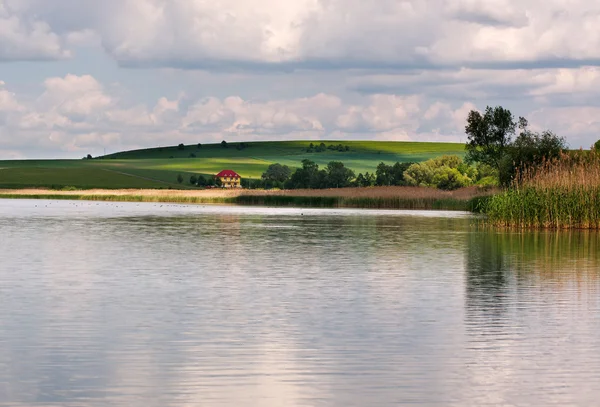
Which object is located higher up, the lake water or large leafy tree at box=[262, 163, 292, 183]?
large leafy tree at box=[262, 163, 292, 183]

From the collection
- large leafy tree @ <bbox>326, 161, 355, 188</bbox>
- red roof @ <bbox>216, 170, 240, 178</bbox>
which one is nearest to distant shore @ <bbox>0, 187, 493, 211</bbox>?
large leafy tree @ <bbox>326, 161, 355, 188</bbox>

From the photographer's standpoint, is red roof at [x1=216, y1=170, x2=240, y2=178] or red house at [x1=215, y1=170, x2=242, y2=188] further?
red roof at [x1=216, y1=170, x2=240, y2=178]

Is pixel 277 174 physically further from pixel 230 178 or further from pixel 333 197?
pixel 333 197

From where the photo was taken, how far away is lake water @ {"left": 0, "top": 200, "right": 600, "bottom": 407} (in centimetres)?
1058

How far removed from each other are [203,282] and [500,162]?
6671 centimetres

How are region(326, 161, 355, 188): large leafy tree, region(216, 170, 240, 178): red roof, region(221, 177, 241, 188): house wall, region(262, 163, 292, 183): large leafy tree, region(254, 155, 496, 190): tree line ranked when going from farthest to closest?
region(216, 170, 240, 178): red roof < region(262, 163, 292, 183): large leafy tree < region(221, 177, 241, 188): house wall < region(326, 161, 355, 188): large leafy tree < region(254, 155, 496, 190): tree line

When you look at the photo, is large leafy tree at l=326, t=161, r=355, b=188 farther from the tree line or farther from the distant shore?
the distant shore

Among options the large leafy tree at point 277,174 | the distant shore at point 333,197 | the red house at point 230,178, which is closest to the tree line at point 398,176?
the large leafy tree at point 277,174

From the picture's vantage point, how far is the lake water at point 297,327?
10578 millimetres

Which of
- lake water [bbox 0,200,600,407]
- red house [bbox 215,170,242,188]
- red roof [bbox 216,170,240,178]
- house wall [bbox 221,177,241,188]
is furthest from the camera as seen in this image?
red roof [bbox 216,170,240,178]

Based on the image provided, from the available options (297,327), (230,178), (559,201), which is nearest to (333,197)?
(559,201)

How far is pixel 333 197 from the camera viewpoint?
8631 cm

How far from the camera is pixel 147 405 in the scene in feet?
32.1

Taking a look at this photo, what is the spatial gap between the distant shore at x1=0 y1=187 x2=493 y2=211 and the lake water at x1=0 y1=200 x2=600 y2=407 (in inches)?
1658
